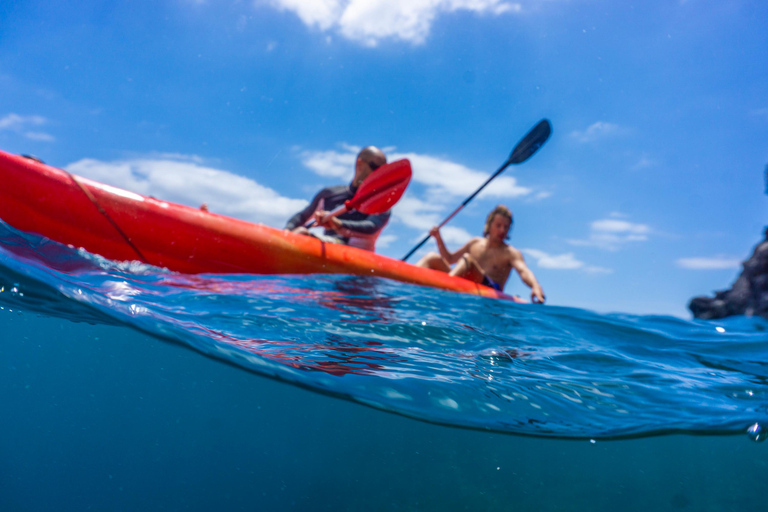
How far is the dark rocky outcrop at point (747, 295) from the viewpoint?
1319cm

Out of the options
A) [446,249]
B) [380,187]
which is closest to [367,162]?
[380,187]

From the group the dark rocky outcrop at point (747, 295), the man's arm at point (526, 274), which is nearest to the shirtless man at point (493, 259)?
the man's arm at point (526, 274)

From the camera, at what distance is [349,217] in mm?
5414

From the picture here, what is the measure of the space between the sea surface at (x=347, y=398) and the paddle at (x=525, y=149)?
215cm

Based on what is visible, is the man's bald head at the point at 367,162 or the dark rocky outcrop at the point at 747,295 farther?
the dark rocky outcrop at the point at 747,295

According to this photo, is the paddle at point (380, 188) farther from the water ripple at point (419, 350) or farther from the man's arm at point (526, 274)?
the man's arm at point (526, 274)

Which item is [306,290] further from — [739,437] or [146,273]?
[739,437]

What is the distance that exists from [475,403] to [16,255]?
3440 mm

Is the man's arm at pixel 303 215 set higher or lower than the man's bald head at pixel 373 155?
lower

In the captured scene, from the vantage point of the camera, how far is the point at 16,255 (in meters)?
3.29

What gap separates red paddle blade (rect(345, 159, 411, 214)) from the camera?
5.16 m

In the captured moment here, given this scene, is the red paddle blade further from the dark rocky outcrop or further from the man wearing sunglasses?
the dark rocky outcrop

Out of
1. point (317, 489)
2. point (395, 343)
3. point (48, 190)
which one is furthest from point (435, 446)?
point (48, 190)

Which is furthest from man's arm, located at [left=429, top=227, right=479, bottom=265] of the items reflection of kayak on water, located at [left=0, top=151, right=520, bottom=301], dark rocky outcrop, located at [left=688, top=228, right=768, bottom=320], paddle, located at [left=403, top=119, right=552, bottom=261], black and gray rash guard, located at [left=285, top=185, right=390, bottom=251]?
dark rocky outcrop, located at [left=688, top=228, right=768, bottom=320]
